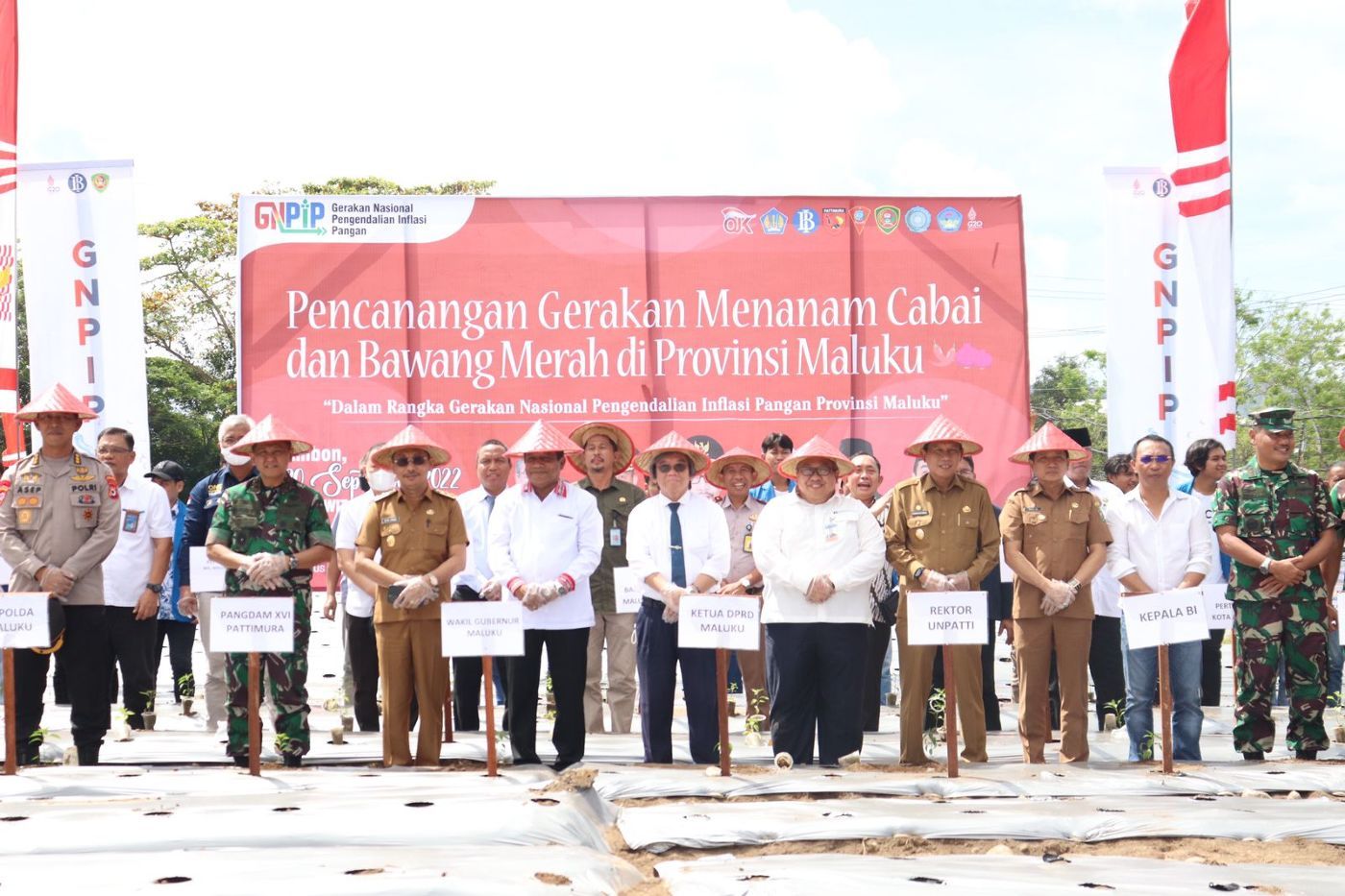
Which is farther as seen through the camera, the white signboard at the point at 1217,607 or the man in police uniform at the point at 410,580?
the white signboard at the point at 1217,607

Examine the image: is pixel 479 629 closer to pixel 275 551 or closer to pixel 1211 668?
pixel 275 551

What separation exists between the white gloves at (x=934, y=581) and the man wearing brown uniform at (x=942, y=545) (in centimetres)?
3

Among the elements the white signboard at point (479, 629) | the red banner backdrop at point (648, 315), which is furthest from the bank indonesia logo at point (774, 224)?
the white signboard at point (479, 629)

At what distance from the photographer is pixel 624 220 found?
9938 mm

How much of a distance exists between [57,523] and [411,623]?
65.6 inches

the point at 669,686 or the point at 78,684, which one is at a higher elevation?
the point at 78,684

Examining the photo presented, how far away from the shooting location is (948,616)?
5762 mm

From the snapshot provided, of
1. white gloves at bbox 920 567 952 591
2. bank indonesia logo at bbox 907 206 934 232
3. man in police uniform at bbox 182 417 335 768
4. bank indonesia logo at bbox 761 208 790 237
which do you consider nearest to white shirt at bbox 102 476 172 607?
man in police uniform at bbox 182 417 335 768

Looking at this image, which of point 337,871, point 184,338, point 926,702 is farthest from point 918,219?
point 184,338

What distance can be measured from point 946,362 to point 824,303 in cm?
98

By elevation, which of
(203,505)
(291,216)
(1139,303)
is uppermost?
(291,216)

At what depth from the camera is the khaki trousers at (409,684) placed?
6.14 metres

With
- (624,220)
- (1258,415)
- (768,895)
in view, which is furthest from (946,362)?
(768,895)

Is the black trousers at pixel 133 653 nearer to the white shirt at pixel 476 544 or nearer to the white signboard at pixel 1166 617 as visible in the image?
the white shirt at pixel 476 544
